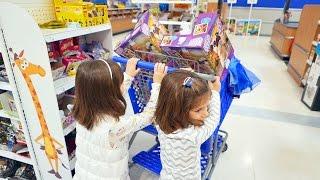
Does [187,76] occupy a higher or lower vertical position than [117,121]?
higher

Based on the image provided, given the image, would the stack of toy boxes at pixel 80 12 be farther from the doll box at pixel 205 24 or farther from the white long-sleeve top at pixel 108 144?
the doll box at pixel 205 24

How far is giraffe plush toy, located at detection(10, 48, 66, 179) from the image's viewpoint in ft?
4.16

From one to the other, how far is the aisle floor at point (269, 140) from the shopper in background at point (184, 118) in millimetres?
712

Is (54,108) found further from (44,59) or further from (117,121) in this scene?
(117,121)

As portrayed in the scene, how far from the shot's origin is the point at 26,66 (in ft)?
4.20

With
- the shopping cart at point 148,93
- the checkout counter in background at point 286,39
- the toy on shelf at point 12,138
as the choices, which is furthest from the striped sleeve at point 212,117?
the checkout counter in background at point 286,39

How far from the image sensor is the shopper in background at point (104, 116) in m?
1.09

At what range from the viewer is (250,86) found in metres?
1.38

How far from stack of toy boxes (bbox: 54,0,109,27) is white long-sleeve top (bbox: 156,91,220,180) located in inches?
35.0

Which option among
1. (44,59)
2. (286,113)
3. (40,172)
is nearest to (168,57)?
(44,59)

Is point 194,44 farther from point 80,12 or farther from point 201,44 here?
point 80,12

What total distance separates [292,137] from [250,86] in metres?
1.46

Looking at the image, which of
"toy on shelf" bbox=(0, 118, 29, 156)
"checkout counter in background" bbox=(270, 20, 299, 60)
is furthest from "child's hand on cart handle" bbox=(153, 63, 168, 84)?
"checkout counter in background" bbox=(270, 20, 299, 60)

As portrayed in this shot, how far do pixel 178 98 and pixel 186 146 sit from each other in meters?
0.25
